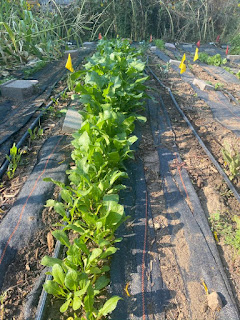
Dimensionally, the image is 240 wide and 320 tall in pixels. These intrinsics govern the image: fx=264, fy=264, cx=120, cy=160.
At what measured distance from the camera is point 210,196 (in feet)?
8.47

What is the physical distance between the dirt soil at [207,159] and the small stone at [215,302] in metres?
0.18

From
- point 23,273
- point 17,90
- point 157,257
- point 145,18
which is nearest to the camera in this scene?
point 23,273

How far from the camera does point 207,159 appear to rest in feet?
10.5

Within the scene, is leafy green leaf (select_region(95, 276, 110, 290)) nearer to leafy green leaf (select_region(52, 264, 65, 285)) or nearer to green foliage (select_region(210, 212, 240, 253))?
leafy green leaf (select_region(52, 264, 65, 285))

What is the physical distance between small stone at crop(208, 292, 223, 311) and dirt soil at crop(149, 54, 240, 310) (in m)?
0.18

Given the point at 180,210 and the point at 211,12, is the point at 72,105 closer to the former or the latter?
the point at 180,210

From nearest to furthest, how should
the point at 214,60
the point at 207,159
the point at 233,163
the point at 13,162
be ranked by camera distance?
the point at 233,163
the point at 13,162
the point at 207,159
the point at 214,60

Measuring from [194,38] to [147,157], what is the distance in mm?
13848

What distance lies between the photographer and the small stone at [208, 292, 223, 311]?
1.61m

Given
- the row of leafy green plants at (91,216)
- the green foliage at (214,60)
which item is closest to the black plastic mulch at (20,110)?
the row of leafy green plants at (91,216)

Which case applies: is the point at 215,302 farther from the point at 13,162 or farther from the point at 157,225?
the point at 13,162

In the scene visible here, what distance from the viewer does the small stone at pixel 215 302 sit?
5.27ft

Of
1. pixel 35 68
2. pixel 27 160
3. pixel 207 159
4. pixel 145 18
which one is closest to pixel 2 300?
pixel 27 160

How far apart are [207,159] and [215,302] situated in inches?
73.4
